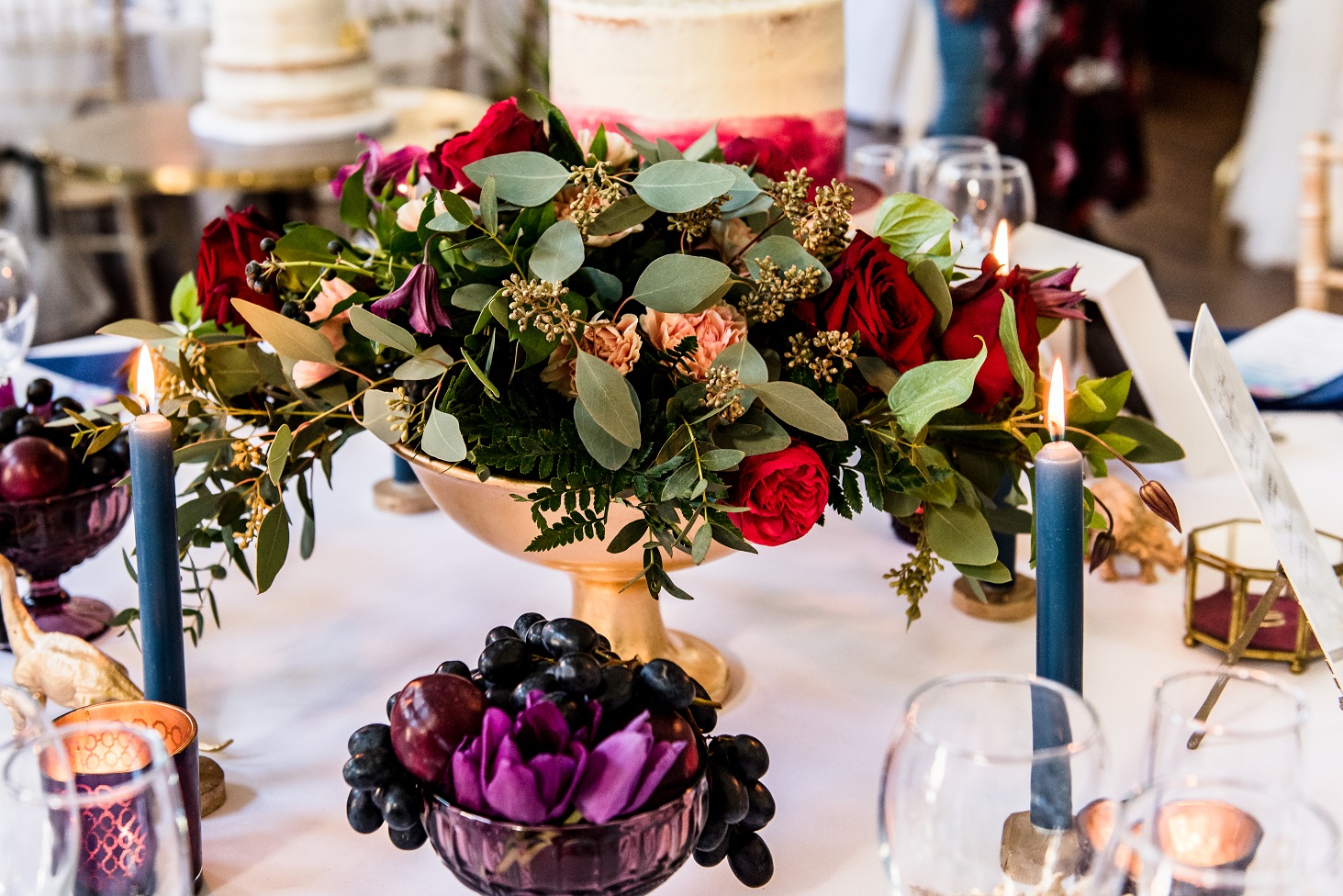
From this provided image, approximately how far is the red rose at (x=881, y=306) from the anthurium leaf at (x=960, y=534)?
89mm

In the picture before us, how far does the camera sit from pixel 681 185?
0.71 meters

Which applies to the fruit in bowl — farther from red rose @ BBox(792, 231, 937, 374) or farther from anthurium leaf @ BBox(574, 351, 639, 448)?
red rose @ BBox(792, 231, 937, 374)

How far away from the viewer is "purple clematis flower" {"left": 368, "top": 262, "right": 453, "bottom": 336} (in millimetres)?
707

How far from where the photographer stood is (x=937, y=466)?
28.7 inches

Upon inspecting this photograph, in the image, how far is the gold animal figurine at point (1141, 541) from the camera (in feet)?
3.39

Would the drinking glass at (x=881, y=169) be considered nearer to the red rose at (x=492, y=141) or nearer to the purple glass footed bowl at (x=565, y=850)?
the red rose at (x=492, y=141)

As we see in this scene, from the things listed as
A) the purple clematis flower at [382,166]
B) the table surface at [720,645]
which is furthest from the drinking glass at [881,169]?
the purple clematis flower at [382,166]

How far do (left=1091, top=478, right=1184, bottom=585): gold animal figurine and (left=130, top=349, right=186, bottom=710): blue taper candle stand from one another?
2.20 feet

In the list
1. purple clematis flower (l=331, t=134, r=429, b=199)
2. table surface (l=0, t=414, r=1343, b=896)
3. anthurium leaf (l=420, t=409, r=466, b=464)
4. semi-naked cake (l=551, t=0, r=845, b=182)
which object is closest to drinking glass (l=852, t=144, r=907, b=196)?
semi-naked cake (l=551, t=0, r=845, b=182)

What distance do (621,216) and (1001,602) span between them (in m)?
0.44

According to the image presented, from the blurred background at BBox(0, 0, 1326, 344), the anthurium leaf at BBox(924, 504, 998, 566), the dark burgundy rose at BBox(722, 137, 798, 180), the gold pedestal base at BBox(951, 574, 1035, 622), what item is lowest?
the blurred background at BBox(0, 0, 1326, 344)

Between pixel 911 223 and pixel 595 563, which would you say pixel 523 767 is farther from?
pixel 911 223

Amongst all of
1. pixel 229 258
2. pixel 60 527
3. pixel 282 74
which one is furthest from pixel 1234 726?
pixel 282 74

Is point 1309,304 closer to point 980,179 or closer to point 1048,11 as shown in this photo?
point 980,179
